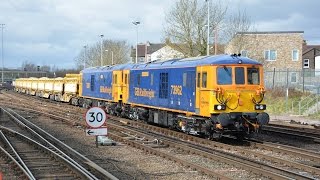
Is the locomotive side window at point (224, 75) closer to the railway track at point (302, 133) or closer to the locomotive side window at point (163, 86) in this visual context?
the railway track at point (302, 133)

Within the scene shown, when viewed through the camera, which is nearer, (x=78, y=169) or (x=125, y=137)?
(x=78, y=169)

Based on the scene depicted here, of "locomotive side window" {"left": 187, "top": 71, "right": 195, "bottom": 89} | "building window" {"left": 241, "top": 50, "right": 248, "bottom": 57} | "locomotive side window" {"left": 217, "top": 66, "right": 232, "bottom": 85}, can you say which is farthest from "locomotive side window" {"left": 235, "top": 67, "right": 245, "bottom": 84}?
"building window" {"left": 241, "top": 50, "right": 248, "bottom": 57}

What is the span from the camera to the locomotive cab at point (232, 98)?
17.1m

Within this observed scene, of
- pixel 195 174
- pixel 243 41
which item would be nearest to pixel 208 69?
pixel 195 174

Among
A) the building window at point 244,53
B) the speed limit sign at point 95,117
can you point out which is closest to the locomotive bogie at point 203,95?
the speed limit sign at point 95,117

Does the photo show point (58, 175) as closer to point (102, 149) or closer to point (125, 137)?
point (102, 149)

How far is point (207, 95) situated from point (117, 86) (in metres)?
13.1

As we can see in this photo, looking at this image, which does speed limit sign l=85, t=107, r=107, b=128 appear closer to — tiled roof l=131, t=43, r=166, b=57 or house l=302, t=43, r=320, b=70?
house l=302, t=43, r=320, b=70

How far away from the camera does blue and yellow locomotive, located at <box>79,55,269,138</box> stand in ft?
56.5

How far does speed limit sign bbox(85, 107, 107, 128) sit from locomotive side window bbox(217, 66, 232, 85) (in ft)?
14.8

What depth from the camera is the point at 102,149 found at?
16312mm

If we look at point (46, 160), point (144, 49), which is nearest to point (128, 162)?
point (46, 160)

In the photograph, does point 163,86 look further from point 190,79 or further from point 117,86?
point 117,86

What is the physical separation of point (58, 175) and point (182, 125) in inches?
357
